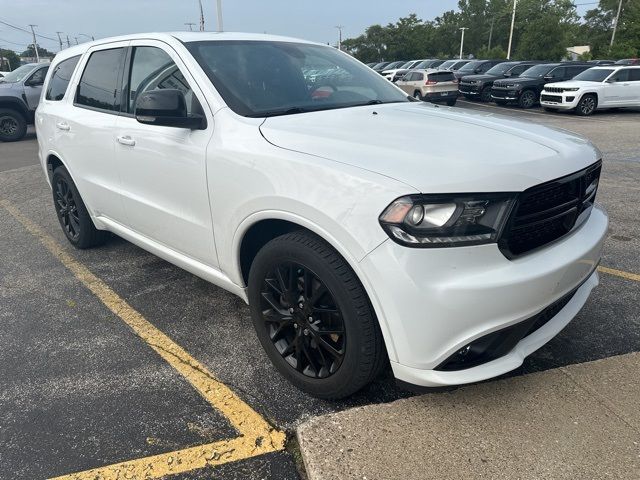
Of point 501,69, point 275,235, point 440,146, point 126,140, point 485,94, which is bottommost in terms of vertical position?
point 485,94

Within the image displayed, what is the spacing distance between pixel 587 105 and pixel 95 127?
697 inches

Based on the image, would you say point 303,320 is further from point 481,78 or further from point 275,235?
point 481,78

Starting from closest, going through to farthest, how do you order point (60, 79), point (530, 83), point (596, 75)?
1. point (60, 79)
2. point (596, 75)
3. point (530, 83)

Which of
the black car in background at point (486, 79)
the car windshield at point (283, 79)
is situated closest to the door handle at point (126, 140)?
the car windshield at point (283, 79)

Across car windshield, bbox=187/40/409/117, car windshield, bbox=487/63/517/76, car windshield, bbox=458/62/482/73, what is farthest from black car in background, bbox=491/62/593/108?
car windshield, bbox=187/40/409/117

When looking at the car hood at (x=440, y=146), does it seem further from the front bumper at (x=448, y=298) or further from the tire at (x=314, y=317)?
the tire at (x=314, y=317)

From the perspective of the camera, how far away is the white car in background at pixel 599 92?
17.1 m

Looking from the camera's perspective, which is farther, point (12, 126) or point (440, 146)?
point (12, 126)

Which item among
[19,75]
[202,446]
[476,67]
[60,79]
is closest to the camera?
[202,446]

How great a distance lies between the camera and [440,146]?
2238mm

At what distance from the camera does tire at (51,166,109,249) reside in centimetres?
454

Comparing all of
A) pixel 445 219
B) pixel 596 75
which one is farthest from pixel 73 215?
pixel 596 75

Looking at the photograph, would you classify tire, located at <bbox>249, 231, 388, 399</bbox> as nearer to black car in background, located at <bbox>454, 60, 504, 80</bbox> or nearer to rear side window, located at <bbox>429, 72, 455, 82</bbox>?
rear side window, located at <bbox>429, 72, 455, 82</bbox>

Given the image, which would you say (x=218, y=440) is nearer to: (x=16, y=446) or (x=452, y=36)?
(x=16, y=446)
